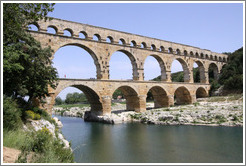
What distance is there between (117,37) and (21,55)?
14319 mm

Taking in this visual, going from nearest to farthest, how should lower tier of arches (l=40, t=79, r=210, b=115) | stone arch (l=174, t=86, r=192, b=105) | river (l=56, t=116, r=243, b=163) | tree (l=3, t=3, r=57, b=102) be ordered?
1. tree (l=3, t=3, r=57, b=102)
2. river (l=56, t=116, r=243, b=163)
3. lower tier of arches (l=40, t=79, r=210, b=115)
4. stone arch (l=174, t=86, r=192, b=105)

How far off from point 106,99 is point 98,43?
6.12 metres

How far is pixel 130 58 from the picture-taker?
24281mm

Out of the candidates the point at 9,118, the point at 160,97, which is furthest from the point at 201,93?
the point at 9,118

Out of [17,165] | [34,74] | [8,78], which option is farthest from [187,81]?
[17,165]

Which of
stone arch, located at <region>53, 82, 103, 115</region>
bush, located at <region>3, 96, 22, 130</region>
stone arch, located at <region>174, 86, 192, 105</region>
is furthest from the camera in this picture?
stone arch, located at <region>174, 86, 192, 105</region>

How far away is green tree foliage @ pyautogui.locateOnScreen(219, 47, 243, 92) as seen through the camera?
1166 inches

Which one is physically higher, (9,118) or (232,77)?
(232,77)

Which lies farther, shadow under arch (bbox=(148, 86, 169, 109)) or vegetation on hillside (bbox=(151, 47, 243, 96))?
vegetation on hillside (bbox=(151, 47, 243, 96))

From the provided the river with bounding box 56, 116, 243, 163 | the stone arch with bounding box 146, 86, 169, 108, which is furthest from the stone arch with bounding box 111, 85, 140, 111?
the river with bounding box 56, 116, 243, 163

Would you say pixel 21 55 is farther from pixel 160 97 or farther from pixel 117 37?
pixel 160 97

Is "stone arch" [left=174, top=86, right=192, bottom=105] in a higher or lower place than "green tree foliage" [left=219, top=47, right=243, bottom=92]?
lower

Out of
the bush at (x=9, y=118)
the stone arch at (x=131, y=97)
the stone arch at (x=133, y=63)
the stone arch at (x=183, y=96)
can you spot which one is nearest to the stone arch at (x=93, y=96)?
the stone arch at (x=131, y=97)

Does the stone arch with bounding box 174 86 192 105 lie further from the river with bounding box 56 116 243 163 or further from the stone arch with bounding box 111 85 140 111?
the river with bounding box 56 116 243 163
